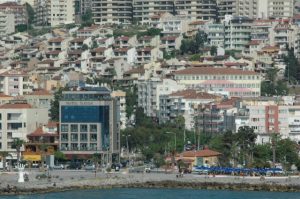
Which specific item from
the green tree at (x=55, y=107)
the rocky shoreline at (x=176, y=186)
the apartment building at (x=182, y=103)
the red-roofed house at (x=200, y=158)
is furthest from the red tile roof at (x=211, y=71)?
the rocky shoreline at (x=176, y=186)

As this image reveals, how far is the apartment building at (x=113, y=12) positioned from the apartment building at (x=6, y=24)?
17.2ft

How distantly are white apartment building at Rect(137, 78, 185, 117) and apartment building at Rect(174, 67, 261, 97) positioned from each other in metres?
1.28

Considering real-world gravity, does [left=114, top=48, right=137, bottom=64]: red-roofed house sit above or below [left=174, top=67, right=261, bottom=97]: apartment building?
above

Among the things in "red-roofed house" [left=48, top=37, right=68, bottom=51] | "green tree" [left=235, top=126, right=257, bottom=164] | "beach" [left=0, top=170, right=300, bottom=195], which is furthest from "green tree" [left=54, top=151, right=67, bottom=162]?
"red-roofed house" [left=48, top=37, right=68, bottom=51]

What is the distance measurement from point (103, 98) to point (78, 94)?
97 cm

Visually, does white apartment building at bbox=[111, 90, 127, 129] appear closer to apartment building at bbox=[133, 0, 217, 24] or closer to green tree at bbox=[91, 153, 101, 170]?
green tree at bbox=[91, 153, 101, 170]

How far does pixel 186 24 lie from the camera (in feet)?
353

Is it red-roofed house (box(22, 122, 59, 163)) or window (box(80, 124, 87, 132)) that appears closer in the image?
window (box(80, 124, 87, 132))

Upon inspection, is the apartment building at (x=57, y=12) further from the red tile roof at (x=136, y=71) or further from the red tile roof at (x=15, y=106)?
the red tile roof at (x=15, y=106)

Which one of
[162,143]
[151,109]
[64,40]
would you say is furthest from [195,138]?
[64,40]

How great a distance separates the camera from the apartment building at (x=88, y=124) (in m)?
75.7

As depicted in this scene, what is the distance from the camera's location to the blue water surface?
62.4 metres

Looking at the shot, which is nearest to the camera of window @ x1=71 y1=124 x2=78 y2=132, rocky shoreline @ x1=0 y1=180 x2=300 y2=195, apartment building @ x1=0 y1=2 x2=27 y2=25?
rocky shoreline @ x1=0 y1=180 x2=300 y2=195

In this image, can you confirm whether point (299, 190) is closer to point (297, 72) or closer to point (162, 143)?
point (162, 143)
